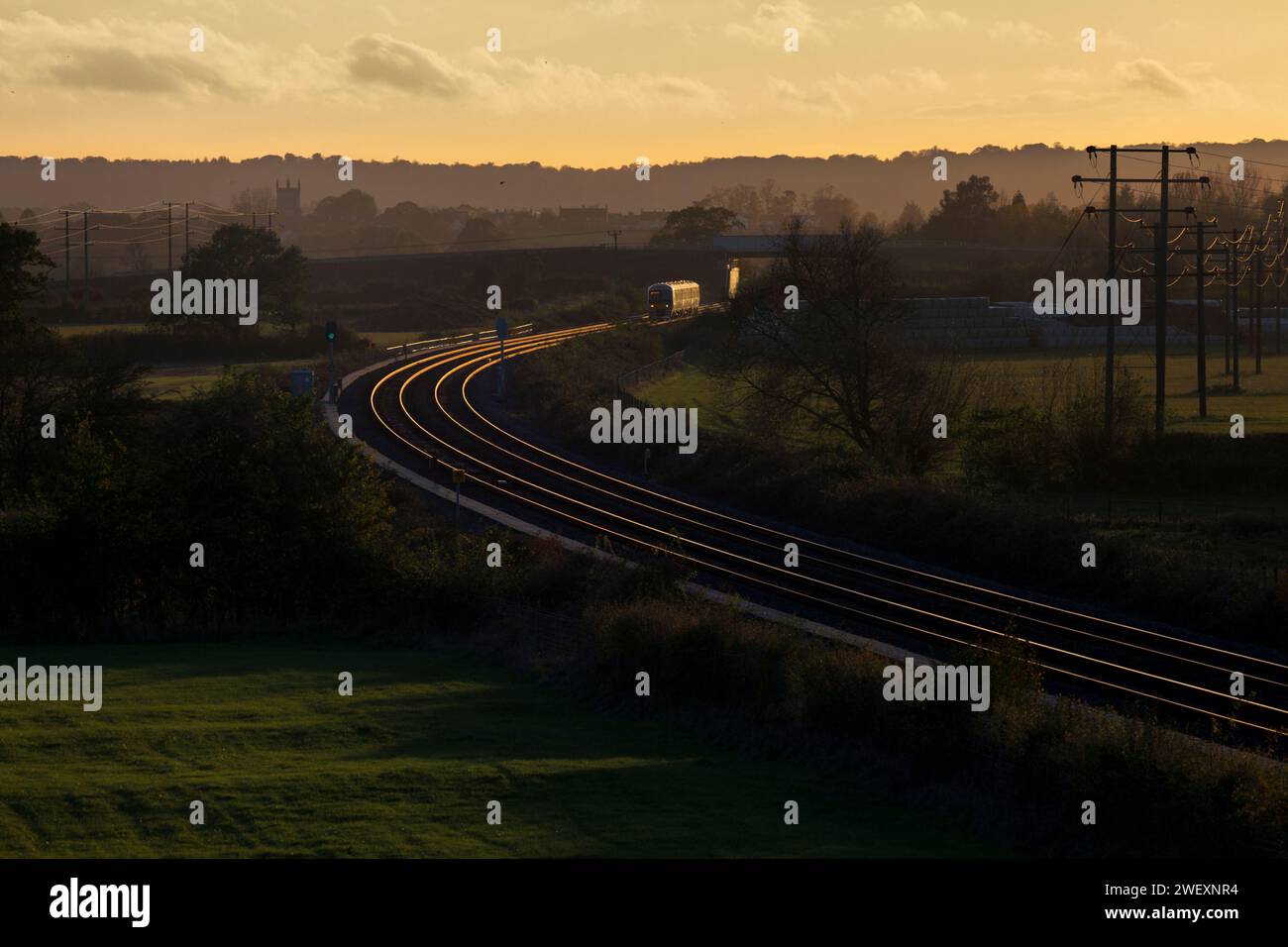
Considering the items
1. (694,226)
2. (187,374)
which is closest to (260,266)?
(187,374)

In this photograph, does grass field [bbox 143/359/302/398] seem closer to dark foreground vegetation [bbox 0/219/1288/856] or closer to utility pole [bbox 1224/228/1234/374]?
dark foreground vegetation [bbox 0/219/1288/856]

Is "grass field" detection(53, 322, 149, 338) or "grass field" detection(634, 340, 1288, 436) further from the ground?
"grass field" detection(53, 322, 149, 338)

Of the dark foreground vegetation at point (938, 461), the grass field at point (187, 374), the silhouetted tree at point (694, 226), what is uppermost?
the silhouetted tree at point (694, 226)

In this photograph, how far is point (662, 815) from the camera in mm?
18141

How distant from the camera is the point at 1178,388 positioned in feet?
277

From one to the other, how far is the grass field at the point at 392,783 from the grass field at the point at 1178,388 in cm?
3762

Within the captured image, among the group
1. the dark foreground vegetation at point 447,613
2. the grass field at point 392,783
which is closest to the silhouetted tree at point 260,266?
the dark foreground vegetation at point 447,613

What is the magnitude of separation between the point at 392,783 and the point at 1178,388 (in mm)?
74436

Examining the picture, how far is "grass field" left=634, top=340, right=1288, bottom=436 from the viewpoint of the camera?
66812 millimetres

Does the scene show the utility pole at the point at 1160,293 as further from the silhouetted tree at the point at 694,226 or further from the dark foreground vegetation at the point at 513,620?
the silhouetted tree at the point at 694,226

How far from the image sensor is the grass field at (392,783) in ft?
55.4

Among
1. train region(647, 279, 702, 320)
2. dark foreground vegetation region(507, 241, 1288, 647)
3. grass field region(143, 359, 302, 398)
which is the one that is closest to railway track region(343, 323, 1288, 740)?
dark foreground vegetation region(507, 241, 1288, 647)

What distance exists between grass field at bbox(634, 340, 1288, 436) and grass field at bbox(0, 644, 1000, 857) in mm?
37615

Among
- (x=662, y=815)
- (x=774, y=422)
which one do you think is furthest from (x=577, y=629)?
(x=774, y=422)
